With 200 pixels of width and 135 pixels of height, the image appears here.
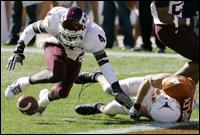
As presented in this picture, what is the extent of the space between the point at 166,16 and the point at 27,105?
5.92 ft

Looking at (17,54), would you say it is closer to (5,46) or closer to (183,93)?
(183,93)

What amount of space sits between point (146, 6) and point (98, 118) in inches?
193

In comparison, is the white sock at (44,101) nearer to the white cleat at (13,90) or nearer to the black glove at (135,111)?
the white cleat at (13,90)

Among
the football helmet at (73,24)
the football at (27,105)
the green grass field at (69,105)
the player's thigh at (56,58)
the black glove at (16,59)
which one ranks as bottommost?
the green grass field at (69,105)

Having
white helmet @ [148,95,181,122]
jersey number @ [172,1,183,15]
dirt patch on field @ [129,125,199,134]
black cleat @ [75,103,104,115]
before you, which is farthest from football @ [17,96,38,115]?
jersey number @ [172,1,183,15]

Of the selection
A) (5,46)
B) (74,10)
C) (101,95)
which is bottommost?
(5,46)

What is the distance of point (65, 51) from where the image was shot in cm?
800

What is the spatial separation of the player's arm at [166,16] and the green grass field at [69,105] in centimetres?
97

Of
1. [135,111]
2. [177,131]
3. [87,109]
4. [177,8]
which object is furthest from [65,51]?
[177,131]

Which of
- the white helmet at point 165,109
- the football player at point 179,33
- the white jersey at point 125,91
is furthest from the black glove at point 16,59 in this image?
the football player at point 179,33

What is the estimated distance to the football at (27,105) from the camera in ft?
25.1

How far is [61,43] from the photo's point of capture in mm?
7984

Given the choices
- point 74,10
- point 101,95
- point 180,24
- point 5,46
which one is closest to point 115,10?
point 5,46

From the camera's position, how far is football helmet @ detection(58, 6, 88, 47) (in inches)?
297
